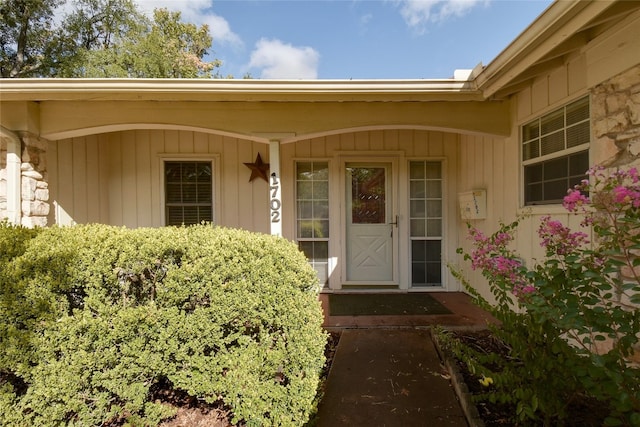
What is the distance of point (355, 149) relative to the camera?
4324 mm

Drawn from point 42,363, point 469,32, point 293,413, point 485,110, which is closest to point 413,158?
point 485,110

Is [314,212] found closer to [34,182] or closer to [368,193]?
[368,193]

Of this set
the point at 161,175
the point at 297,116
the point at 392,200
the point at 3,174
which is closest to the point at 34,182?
the point at 3,174

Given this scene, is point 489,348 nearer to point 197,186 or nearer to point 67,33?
point 197,186

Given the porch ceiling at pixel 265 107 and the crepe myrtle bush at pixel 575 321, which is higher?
the porch ceiling at pixel 265 107

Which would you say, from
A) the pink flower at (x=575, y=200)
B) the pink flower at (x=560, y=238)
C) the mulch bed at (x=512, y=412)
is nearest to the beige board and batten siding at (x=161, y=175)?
the mulch bed at (x=512, y=412)

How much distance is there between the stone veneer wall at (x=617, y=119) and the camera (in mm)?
1902

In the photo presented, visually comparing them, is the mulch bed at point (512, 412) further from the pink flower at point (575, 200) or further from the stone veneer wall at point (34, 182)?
the stone veneer wall at point (34, 182)

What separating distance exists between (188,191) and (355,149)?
8.59ft

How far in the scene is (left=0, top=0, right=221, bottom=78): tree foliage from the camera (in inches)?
373

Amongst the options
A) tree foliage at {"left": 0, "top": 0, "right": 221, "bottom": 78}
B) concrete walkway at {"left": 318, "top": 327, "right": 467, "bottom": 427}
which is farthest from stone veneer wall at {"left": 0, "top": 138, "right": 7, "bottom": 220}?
tree foliage at {"left": 0, "top": 0, "right": 221, "bottom": 78}

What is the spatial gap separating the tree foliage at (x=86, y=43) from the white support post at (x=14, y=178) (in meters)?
8.42

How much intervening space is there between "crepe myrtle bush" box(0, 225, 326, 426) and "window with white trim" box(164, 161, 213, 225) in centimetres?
259

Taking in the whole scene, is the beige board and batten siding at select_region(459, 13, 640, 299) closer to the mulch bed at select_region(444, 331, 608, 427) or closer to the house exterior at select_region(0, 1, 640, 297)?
the house exterior at select_region(0, 1, 640, 297)
